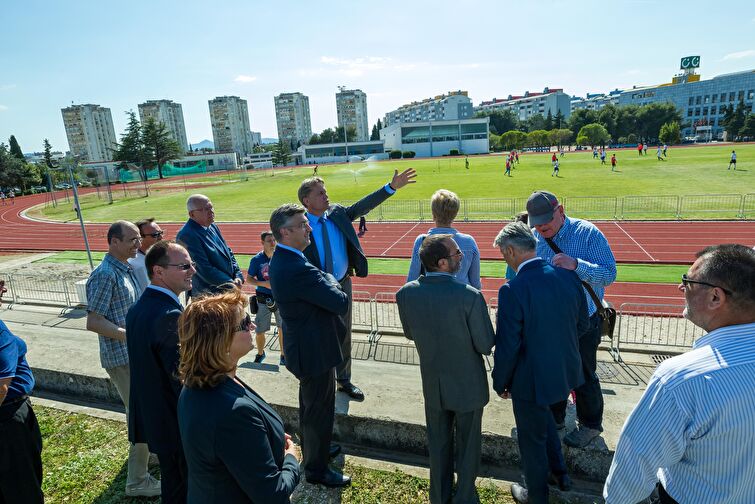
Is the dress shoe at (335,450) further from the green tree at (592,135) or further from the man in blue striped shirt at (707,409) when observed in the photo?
the green tree at (592,135)

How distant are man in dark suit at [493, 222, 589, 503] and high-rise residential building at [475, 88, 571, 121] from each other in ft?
521

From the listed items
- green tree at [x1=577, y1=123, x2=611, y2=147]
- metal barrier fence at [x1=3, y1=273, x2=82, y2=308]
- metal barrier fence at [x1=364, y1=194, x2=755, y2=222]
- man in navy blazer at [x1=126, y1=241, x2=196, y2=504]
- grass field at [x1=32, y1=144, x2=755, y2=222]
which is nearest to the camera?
man in navy blazer at [x1=126, y1=241, x2=196, y2=504]

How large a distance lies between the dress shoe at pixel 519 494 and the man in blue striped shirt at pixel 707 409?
1635mm

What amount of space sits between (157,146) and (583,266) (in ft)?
248

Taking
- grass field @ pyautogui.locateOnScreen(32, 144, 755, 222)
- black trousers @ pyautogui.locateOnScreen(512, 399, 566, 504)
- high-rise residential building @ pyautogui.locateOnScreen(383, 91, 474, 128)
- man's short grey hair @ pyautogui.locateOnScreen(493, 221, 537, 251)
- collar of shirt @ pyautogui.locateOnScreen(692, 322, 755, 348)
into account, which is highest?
high-rise residential building @ pyautogui.locateOnScreen(383, 91, 474, 128)

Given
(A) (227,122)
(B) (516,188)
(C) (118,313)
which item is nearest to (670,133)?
(B) (516,188)

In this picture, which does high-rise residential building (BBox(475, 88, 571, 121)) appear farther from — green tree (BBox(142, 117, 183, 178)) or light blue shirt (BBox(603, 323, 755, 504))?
light blue shirt (BBox(603, 323, 755, 504))

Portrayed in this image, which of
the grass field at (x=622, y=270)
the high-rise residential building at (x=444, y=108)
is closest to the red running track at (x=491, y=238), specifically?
the grass field at (x=622, y=270)

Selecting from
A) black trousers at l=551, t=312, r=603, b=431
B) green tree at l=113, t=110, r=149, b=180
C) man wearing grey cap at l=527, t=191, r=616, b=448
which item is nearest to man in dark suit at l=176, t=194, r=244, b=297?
man wearing grey cap at l=527, t=191, r=616, b=448

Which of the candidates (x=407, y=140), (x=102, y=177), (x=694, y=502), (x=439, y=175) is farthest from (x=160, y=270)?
(x=407, y=140)

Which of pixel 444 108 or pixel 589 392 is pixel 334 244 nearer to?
pixel 589 392

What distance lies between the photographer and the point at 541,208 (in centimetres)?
374

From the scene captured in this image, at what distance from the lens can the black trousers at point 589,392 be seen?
364 centimetres

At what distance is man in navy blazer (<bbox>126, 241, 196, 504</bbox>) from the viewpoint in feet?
8.75
